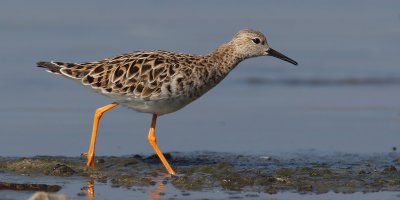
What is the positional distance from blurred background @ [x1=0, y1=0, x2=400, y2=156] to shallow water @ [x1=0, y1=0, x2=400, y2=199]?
2 cm

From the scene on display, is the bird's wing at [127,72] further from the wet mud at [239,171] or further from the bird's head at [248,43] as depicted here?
the bird's head at [248,43]

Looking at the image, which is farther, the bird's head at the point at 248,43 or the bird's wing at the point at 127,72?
the bird's head at the point at 248,43

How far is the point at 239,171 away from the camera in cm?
1048

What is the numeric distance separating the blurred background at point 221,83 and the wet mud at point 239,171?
0.51m

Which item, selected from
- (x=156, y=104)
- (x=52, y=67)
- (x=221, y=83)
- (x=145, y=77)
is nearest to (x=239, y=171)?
(x=156, y=104)

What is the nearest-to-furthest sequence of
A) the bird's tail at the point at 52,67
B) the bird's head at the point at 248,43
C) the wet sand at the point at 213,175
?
1. the wet sand at the point at 213,175
2. the bird's tail at the point at 52,67
3. the bird's head at the point at 248,43

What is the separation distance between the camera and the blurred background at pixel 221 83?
12.5 metres

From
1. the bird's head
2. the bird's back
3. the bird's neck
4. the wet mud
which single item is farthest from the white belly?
the bird's head

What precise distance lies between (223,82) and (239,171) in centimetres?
566

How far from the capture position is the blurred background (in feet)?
41.0

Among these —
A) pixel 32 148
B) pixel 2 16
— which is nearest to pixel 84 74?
pixel 32 148

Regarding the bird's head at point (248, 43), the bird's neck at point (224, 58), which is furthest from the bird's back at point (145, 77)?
the bird's head at point (248, 43)

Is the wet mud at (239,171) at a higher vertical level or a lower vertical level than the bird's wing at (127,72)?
lower

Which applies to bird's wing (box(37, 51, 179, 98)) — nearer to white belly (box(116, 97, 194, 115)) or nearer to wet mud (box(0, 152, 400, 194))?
white belly (box(116, 97, 194, 115))
